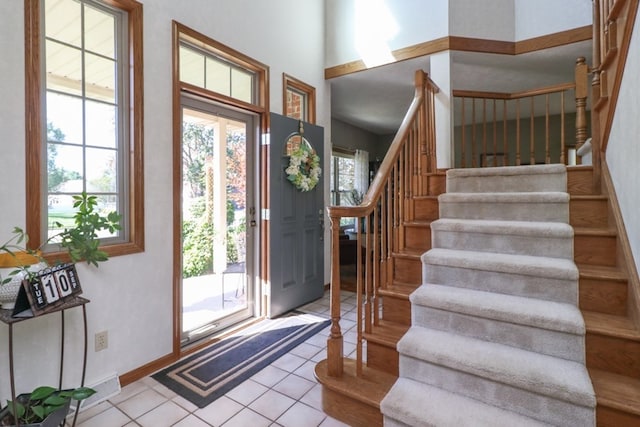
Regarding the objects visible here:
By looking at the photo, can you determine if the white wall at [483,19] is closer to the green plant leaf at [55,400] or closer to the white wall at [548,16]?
the white wall at [548,16]

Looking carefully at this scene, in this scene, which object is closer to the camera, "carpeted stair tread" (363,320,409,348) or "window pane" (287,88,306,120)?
"carpeted stair tread" (363,320,409,348)

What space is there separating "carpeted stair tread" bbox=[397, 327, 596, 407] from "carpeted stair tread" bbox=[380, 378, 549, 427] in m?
0.13

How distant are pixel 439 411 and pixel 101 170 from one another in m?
2.33

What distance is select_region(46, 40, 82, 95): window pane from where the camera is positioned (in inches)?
71.6

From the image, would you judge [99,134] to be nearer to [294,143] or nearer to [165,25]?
[165,25]

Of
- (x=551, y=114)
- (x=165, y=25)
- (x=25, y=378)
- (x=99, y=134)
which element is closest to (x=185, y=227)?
(x=99, y=134)

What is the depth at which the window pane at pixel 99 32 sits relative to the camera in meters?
1.99

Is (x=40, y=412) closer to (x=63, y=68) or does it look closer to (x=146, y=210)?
(x=146, y=210)

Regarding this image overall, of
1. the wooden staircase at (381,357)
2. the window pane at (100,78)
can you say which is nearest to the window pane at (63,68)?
the window pane at (100,78)

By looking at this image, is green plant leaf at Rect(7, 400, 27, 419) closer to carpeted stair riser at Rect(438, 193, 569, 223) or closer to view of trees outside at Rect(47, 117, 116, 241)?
view of trees outside at Rect(47, 117, 116, 241)

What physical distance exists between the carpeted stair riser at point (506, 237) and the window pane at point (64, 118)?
2.35 meters

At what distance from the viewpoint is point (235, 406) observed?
1866 mm

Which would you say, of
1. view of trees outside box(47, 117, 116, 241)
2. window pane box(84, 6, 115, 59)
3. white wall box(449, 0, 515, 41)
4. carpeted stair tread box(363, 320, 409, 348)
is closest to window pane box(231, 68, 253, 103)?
window pane box(84, 6, 115, 59)

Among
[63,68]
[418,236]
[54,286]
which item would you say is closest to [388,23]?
[418,236]
